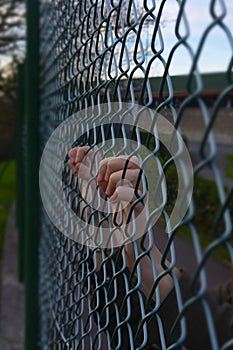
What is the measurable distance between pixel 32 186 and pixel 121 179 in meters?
2.65

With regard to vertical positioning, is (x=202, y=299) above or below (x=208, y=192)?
below

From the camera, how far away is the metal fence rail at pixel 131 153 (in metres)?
0.76

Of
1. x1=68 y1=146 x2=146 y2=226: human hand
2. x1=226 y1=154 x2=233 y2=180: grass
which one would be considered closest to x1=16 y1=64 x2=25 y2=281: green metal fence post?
x1=68 y1=146 x2=146 y2=226: human hand

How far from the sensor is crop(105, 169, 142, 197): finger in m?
1.20

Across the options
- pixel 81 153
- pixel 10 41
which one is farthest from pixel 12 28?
pixel 81 153

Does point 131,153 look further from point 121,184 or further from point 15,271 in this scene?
point 15,271

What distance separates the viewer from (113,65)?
4.49 ft

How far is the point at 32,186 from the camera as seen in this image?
382cm

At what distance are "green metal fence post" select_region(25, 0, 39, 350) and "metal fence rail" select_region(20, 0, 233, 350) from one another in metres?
1.27

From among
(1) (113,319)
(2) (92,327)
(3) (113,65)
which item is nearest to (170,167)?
(3) (113,65)

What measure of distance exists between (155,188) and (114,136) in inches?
12.0

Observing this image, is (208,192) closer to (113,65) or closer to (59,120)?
(113,65)

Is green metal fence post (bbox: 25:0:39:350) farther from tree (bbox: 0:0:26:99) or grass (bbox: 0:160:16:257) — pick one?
tree (bbox: 0:0:26:99)

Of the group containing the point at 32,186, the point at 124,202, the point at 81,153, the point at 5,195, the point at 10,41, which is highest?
the point at 10,41
